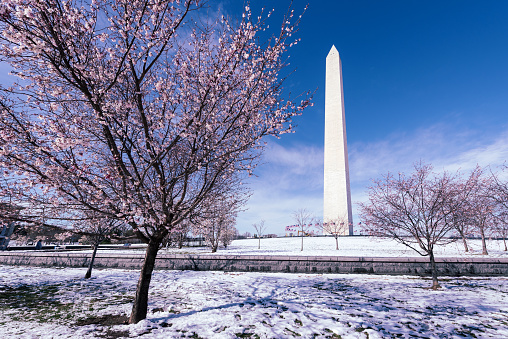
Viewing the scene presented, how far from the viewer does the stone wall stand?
9656 mm

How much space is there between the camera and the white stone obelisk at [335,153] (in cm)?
3184

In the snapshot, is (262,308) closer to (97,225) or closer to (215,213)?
(215,213)

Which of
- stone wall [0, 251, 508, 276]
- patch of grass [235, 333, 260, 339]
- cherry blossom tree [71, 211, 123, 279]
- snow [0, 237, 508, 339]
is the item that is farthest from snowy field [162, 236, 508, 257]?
cherry blossom tree [71, 211, 123, 279]

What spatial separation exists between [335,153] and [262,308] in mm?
29416

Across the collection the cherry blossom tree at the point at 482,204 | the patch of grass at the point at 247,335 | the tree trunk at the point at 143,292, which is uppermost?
the cherry blossom tree at the point at 482,204

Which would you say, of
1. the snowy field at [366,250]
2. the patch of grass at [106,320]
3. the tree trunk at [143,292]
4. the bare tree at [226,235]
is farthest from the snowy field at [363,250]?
the patch of grass at [106,320]

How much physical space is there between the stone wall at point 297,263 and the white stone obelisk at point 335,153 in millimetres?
22135

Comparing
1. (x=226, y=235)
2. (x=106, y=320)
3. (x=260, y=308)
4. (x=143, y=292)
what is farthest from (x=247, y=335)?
(x=226, y=235)

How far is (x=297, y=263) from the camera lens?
35.8ft

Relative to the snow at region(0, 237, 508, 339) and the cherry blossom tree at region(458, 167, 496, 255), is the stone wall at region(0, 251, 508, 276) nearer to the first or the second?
the snow at region(0, 237, 508, 339)

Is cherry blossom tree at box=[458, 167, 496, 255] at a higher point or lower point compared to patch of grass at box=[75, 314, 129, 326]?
higher

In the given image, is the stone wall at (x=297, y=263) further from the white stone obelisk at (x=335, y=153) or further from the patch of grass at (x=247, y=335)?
the white stone obelisk at (x=335, y=153)

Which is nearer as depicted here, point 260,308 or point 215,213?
point 260,308

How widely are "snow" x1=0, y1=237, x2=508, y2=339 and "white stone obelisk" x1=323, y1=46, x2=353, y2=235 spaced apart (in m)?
23.8
